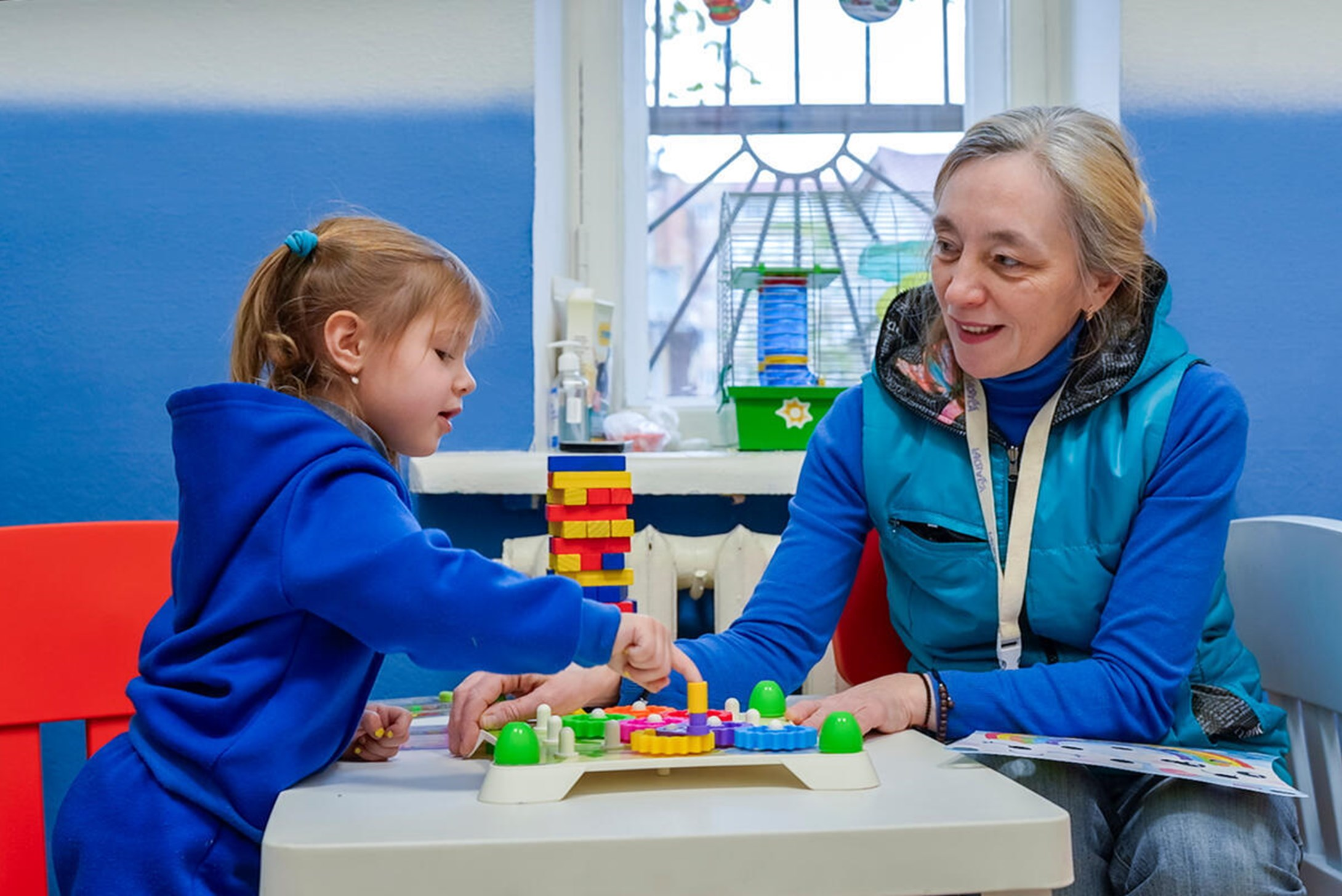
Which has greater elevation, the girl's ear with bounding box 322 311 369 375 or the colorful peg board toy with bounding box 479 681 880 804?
the girl's ear with bounding box 322 311 369 375

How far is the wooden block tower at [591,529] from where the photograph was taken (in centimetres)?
132

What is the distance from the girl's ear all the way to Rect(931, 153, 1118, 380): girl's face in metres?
0.57

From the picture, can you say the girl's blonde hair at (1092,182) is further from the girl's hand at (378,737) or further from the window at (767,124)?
the window at (767,124)

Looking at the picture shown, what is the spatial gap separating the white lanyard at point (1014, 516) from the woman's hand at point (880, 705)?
0.16 m

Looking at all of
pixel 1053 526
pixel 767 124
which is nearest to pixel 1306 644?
pixel 1053 526

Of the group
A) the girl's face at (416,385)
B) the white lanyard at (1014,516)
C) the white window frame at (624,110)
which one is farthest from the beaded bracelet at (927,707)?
the white window frame at (624,110)

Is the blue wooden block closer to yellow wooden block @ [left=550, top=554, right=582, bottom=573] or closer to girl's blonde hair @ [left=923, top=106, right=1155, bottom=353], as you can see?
yellow wooden block @ [left=550, top=554, right=582, bottom=573]

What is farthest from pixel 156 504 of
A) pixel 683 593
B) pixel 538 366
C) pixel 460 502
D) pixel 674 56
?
pixel 674 56

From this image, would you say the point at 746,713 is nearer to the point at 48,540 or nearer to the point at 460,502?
the point at 48,540

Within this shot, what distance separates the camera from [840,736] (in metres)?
0.89

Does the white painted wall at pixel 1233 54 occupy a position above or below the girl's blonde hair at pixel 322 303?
above

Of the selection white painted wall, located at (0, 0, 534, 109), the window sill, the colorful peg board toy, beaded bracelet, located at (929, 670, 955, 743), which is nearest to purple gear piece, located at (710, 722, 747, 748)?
the colorful peg board toy

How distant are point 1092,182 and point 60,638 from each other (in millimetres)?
1165

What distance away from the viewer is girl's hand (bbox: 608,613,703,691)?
3.22 feet
